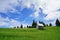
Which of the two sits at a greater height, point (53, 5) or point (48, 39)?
point (53, 5)

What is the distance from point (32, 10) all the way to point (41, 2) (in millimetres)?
854

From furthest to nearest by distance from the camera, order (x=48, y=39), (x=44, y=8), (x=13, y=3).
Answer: (x=44, y=8) → (x=13, y=3) → (x=48, y=39)

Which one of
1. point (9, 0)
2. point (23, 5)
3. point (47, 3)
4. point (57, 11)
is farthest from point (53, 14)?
point (9, 0)

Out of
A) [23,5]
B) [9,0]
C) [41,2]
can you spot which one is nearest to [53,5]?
[41,2]

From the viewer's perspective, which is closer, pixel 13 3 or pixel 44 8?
pixel 13 3

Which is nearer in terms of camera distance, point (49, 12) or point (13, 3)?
point (13, 3)

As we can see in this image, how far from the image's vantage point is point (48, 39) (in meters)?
9.94

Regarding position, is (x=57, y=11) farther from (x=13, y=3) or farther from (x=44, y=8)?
(x=13, y=3)

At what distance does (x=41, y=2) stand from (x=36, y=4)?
37 cm

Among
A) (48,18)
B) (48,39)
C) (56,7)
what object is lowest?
(48,39)

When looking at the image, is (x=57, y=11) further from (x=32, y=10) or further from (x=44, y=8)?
(x=32, y=10)

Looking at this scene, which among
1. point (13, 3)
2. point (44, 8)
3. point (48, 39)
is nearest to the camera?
point (48, 39)

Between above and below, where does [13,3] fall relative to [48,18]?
above

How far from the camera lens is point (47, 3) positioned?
1228cm
